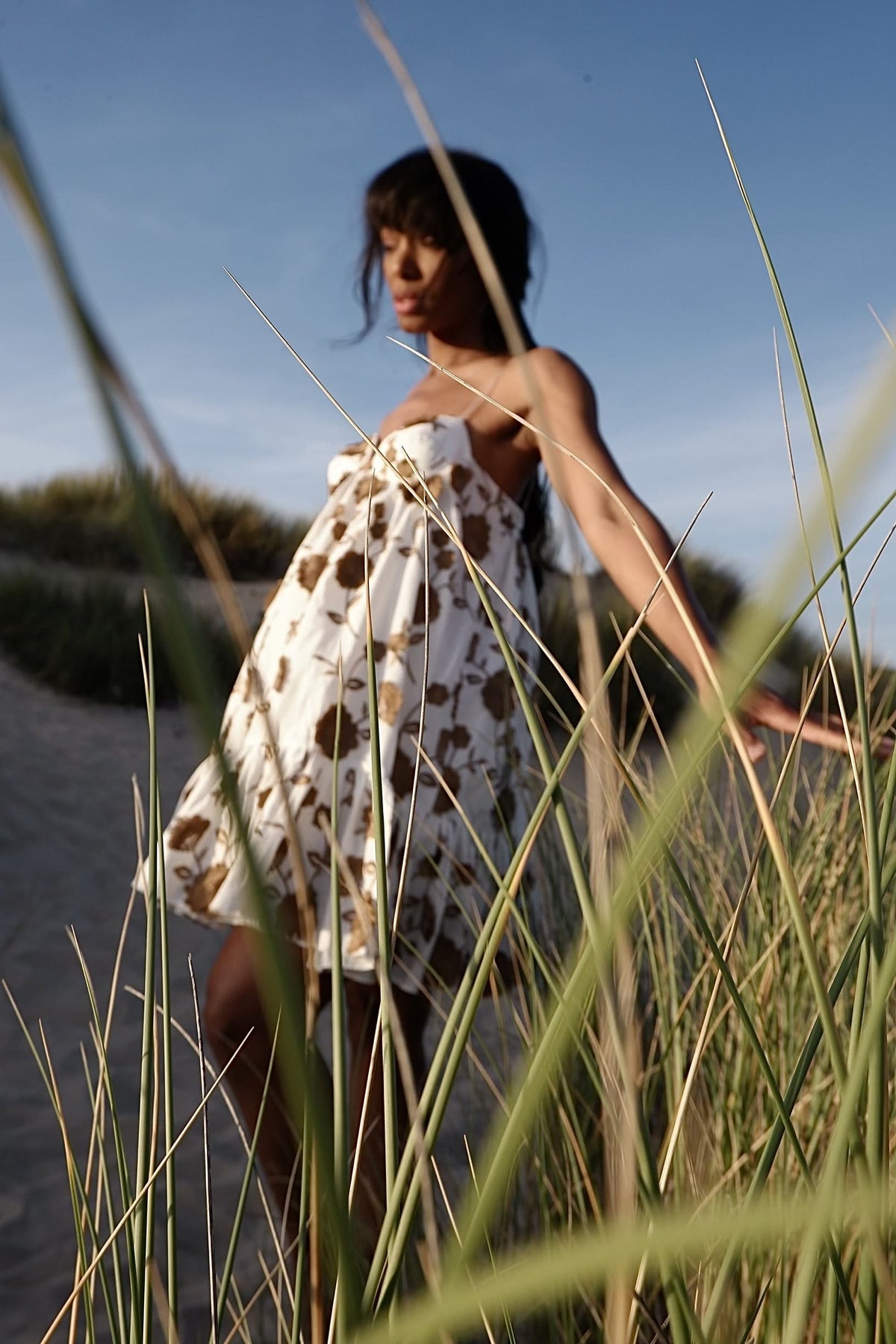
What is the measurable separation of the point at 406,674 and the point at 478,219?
79 centimetres

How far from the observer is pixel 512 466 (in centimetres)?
149

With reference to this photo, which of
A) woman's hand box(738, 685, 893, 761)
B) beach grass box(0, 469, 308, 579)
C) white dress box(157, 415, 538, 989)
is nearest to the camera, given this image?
woman's hand box(738, 685, 893, 761)

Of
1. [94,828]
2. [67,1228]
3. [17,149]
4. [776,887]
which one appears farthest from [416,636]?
[94,828]

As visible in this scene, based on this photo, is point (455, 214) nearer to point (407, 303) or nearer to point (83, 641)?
point (407, 303)

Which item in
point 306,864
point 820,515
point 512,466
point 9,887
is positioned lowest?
point 9,887

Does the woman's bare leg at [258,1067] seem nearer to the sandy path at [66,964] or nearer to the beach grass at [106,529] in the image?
the sandy path at [66,964]

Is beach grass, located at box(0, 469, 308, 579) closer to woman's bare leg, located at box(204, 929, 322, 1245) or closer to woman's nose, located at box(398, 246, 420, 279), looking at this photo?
woman's nose, located at box(398, 246, 420, 279)

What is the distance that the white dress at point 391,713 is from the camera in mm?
1298

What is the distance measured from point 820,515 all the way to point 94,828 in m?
3.75

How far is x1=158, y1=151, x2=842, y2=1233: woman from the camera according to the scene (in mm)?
1232

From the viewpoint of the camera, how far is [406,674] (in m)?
1.36

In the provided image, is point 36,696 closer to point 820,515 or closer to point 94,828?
point 94,828

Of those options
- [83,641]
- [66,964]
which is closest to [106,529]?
[83,641]

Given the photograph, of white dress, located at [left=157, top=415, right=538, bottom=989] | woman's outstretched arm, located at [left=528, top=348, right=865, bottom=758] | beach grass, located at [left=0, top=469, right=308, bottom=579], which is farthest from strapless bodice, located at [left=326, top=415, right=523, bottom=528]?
beach grass, located at [left=0, top=469, right=308, bottom=579]
